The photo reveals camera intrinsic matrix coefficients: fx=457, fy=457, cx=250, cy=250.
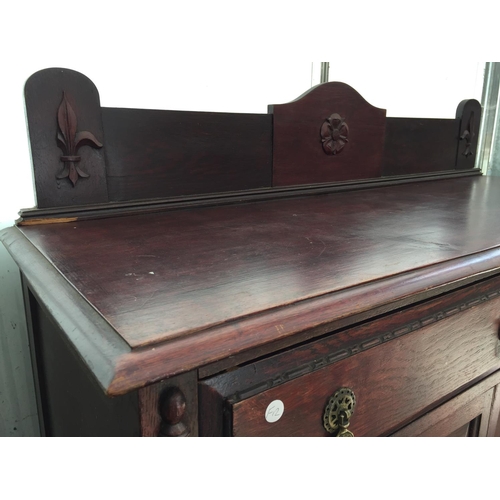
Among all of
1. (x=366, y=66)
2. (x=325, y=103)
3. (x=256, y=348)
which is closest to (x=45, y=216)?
(x=256, y=348)

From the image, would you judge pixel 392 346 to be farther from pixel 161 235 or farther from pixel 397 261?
pixel 161 235

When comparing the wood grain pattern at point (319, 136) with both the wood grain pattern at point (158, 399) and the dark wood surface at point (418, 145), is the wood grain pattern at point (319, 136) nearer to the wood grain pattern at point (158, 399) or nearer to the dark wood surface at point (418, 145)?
the dark wood surface at point (418, 145)

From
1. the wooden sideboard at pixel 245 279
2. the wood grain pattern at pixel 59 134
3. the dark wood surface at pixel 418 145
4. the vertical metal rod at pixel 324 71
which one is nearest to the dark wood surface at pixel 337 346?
the wooden sideboard at pixel 245 279

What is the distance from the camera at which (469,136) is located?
1.20 metres

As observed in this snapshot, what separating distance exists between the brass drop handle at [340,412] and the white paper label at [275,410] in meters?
0.06

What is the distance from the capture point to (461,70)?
1.44 meters

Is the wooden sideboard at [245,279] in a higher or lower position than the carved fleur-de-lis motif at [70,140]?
lower

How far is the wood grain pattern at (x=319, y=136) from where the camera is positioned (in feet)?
2.74

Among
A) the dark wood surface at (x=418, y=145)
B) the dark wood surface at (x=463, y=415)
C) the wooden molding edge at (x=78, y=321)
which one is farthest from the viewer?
the dark wood surface at (x=418, y=145)

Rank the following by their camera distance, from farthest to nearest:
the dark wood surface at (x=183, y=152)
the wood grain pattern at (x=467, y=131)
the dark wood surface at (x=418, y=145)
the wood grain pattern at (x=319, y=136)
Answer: the wood grain pattern at (x=467, y=131)
the dark wood surface at (x=418, y=145)
the wood grain pattern at (x=319, y=136)
the dark wood surface at (x=183, y=152)

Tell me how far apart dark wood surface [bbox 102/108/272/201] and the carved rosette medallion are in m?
0.13

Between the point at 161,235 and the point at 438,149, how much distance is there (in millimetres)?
853

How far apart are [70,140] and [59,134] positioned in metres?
0.02

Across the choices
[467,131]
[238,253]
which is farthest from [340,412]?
[467,131]
